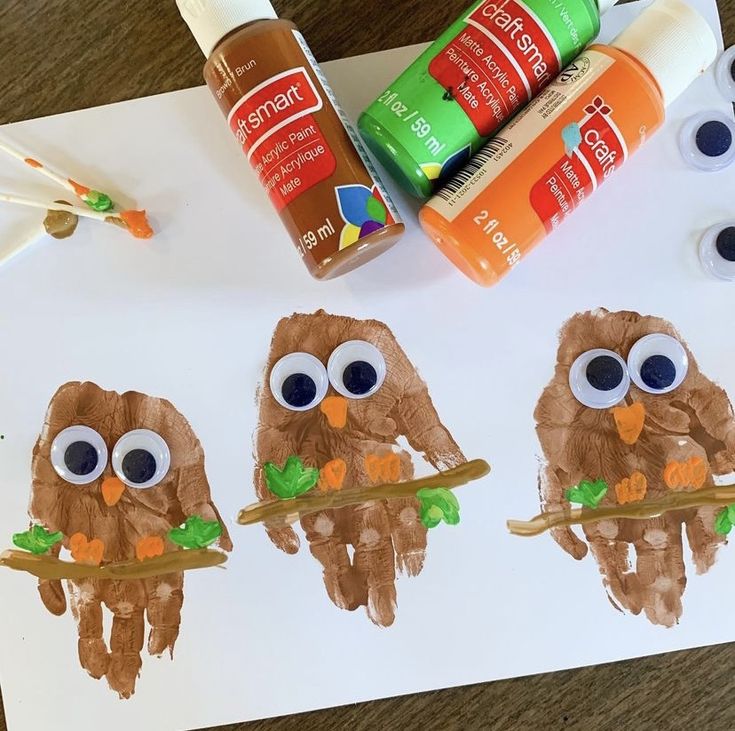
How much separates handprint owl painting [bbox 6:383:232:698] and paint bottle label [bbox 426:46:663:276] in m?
0.28

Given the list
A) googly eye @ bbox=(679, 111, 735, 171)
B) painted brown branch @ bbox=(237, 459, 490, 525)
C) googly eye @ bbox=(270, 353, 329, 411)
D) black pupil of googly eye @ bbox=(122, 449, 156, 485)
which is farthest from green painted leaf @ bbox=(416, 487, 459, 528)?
googly eye @ bbox=(679, 111, 735, 171)

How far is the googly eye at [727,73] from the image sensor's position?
59cm

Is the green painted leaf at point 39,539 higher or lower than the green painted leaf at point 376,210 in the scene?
lower

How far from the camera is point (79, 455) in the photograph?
0.60m

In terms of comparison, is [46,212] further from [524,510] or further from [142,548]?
[524,510]

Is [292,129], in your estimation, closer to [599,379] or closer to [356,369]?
[356,369]

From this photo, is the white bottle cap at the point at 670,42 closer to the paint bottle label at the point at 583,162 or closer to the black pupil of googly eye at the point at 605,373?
the paint bottle label at the point at 583,162

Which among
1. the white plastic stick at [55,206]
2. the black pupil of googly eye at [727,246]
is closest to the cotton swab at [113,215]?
the white plastic stick at [55,206]

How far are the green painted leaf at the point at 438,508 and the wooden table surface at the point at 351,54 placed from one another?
14 centimetres

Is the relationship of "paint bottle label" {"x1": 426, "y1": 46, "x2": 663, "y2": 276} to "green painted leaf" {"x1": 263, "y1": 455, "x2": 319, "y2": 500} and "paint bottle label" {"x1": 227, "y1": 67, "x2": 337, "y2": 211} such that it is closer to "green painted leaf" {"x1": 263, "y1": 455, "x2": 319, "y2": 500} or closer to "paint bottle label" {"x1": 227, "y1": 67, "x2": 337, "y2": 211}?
"paint bottle label" {"x1": 227, "y1": 67, "x2": 337, "y2": 211}

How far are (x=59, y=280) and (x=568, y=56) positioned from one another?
435 millimetres

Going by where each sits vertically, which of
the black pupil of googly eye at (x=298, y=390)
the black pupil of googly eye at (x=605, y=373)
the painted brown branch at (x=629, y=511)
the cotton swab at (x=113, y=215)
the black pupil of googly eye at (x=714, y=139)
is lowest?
the painted brown branch at (x=629, y=511)

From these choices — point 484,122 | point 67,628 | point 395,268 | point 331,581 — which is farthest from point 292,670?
point 484,122

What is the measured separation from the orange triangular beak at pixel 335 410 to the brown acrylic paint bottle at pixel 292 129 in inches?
4.6
